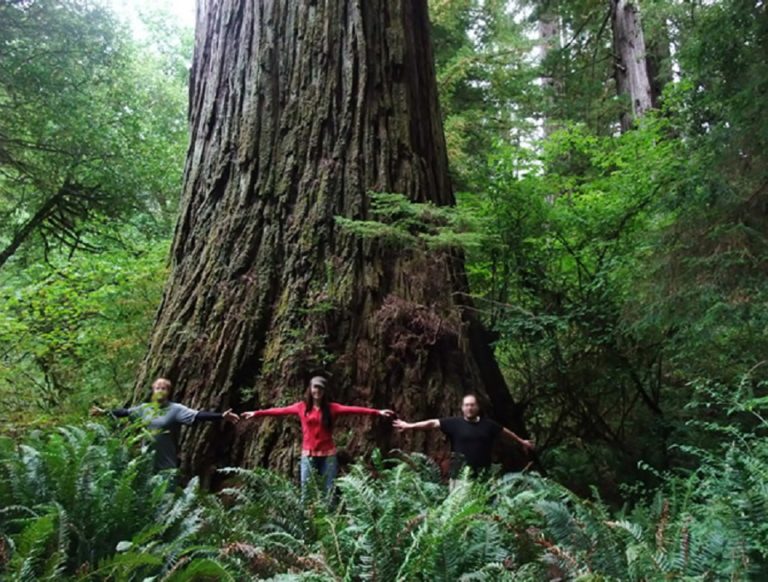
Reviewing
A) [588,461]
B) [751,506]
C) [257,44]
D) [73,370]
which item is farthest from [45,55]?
[751,506]

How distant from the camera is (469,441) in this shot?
482cm

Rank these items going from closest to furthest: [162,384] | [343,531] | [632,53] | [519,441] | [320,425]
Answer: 1. [343,531]
2. [320,425]
3. [162,384]
4. [519,441]
5. [632,53]

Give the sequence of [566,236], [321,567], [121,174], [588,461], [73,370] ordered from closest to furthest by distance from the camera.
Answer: [321,567] → [588,461] → [566,236] → [73,370] → [121,174]

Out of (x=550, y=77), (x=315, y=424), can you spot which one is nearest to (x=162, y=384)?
(x=315, y=424)

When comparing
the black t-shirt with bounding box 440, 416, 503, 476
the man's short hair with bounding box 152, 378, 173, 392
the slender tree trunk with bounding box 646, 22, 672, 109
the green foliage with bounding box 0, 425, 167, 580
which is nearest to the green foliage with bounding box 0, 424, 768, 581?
the green foliage with bounding box 0, 425, 167, 580

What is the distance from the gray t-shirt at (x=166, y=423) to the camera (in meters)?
4.78

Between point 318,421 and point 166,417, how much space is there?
1150 mm

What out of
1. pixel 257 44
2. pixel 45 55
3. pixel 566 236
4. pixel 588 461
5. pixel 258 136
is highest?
pixel 45 55

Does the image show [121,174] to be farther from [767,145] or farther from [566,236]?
[767,145]

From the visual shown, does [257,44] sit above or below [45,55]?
below

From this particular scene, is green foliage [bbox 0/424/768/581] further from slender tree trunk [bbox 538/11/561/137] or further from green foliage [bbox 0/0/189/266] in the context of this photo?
slender tree trunk [bbox 538/11/561/137]

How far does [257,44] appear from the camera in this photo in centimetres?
633

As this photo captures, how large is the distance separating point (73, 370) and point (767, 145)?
7.75m

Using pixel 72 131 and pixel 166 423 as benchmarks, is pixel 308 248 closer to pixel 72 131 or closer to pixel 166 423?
pixel 166 423
